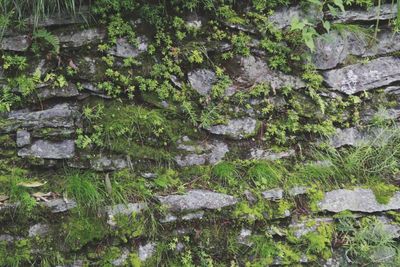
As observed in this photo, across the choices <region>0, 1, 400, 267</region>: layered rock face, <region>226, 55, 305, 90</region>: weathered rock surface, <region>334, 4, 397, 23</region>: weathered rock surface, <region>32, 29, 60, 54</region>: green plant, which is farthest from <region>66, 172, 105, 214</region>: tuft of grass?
<region>334, 4, 397, 23</region>: weathered rock surface

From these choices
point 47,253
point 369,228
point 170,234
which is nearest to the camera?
point 47,253

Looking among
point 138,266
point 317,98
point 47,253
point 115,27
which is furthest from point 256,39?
point 47,253

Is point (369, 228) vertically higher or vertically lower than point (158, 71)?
lower

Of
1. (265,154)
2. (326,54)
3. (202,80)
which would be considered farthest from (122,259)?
(326,54)

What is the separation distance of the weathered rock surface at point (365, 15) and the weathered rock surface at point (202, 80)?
5.35 ft

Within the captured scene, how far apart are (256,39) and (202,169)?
5.22 feet

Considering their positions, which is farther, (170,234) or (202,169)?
(202,169)

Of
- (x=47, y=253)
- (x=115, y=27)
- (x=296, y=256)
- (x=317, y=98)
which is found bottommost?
(x=296, y=256)

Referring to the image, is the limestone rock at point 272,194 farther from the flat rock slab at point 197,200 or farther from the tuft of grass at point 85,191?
the tuft of grass at point 85,191

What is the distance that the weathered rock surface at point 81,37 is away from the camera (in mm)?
4090

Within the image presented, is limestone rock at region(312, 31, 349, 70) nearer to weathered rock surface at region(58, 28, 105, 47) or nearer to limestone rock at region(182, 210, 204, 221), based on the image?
limestone rock at region(182, 210, 204, 221)

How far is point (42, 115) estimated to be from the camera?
390 cm

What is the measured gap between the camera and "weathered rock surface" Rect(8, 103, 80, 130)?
386 cm

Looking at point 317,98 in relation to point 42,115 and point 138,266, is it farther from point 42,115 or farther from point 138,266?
point 42,115
